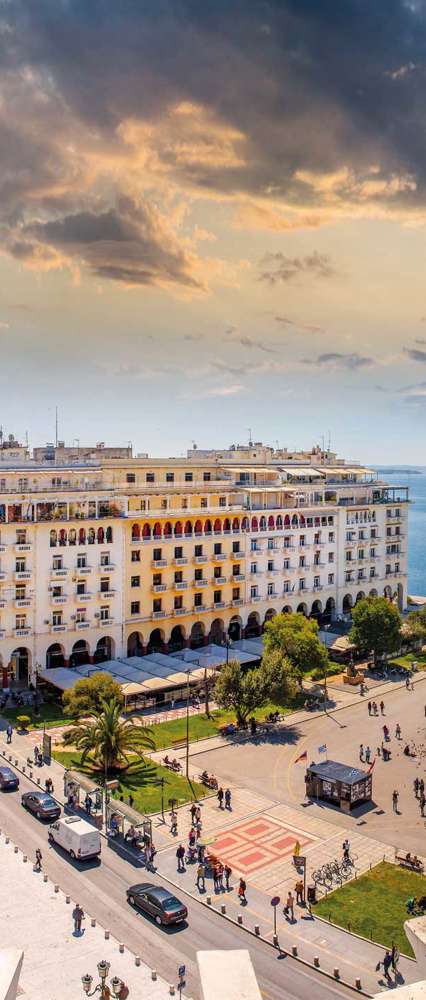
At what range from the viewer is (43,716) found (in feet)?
203

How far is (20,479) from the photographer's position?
7138 cm

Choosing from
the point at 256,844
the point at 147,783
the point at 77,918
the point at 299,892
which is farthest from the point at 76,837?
the point at 299,892

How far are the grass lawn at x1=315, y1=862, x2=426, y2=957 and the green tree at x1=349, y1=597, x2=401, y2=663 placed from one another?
38935mm

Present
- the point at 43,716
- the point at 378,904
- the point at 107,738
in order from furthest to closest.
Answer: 1. the point at 43,716
2. the point at 107,738
3. the point at 378,904

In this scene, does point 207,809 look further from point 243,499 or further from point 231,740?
point 243,499

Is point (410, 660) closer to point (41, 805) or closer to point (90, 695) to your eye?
point (90, 695)

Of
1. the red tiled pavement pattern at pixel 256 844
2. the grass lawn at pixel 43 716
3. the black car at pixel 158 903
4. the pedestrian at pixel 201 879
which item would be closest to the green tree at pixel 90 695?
the grass lawn at pixel 43 716

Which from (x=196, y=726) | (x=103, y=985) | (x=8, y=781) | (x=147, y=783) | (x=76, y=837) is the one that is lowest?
(x=196, y=726)

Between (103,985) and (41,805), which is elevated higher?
(103,985)

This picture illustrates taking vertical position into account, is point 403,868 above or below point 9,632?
below

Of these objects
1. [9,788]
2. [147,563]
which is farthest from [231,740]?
[147,563]

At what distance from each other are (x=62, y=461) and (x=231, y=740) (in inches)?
1577

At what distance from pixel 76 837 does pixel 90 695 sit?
17.6 m

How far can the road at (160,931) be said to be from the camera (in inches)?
1215
